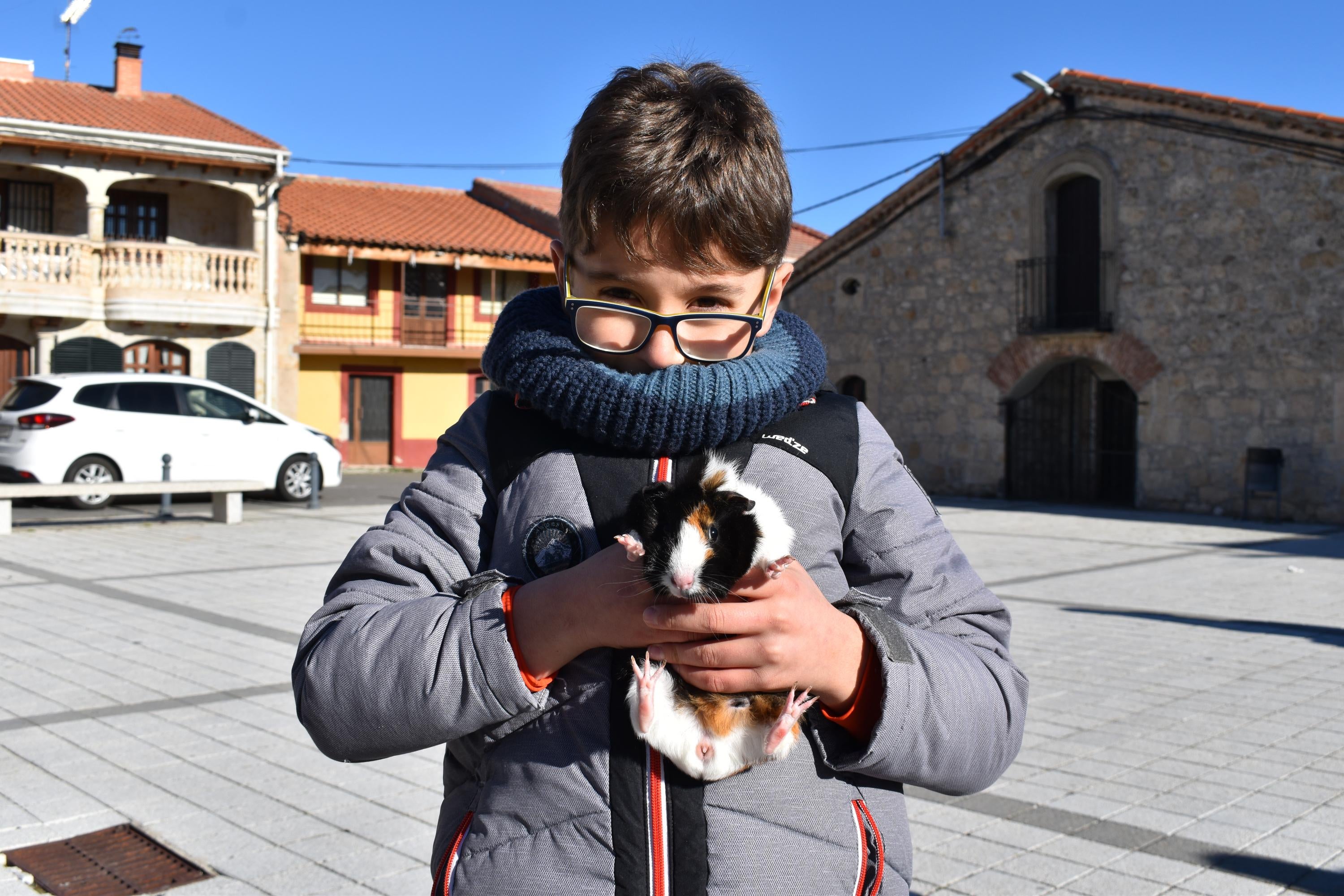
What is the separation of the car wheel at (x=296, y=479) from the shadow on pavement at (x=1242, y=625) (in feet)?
42.6

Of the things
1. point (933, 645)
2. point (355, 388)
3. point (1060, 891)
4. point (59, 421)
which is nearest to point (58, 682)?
point (1060, 891)

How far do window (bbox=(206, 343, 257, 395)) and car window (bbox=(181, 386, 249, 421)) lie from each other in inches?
439

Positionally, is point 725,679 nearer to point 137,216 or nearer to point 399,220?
point 137,216

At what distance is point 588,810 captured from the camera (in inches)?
56.5

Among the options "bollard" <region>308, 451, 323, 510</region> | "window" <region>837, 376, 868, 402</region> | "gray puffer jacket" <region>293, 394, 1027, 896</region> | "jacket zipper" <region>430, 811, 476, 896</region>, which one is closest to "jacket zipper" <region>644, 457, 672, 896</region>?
"gray puffer jacket" <region>293, 394, 1027, 896</region>

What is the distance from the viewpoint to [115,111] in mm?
29516

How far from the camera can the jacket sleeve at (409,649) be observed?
4.62 feet

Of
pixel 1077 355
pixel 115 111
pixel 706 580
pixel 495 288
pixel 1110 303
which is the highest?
pixel 115 111

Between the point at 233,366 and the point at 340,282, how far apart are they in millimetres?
5388

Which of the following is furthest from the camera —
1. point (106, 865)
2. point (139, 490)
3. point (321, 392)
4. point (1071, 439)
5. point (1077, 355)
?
point (321, 392)

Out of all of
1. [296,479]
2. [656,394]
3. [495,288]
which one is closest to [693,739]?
[656,394]

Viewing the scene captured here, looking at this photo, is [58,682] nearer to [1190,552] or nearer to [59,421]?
[59,421]

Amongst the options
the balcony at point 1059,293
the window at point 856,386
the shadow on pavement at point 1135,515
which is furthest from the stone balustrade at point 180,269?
the balcony at point 1059,293

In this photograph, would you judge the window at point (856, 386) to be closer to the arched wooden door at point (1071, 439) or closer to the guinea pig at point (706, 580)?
the arched wooden door at point (1071, 439)
